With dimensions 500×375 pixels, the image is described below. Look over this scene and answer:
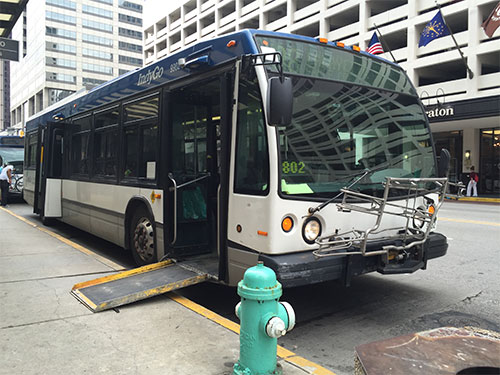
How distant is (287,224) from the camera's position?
4238 mm

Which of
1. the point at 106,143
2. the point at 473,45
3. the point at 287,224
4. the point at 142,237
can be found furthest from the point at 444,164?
the point at 473,45

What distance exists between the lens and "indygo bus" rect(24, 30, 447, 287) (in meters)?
4.23

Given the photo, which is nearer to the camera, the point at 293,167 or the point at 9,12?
the point at 293,167

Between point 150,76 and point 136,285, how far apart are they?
10.1 ft

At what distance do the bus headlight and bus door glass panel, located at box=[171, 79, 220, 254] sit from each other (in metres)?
2.17

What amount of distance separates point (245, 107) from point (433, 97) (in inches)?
1031

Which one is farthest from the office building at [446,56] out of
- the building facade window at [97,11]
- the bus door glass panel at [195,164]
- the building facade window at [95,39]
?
the building facade window at [97,11]

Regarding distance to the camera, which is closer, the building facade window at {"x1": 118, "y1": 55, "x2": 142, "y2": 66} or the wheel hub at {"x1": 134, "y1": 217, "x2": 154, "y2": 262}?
the wheel hub at {"x1": 134, "y1": 217, "x2": 154, "y2": 262}

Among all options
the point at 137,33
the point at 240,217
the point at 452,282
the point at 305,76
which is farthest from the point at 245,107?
the point at 137,33

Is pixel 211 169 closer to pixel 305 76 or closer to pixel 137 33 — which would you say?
pixel 305 76

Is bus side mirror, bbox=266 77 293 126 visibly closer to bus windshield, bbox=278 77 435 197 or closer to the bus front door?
bus windshield, bbox=278 77 435 197

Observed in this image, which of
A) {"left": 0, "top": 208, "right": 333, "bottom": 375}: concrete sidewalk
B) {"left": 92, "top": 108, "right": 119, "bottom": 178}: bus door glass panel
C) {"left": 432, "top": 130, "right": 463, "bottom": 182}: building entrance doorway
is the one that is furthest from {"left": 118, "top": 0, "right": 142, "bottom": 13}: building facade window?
{"left": 0, "top": 208, "right": 333, "bottom": 375}: concrete sidewalk

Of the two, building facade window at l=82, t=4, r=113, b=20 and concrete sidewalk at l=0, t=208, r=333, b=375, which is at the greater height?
building facade window at l=82, t=4, r=113, b=20

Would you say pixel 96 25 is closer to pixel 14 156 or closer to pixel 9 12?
pixel 14 156
